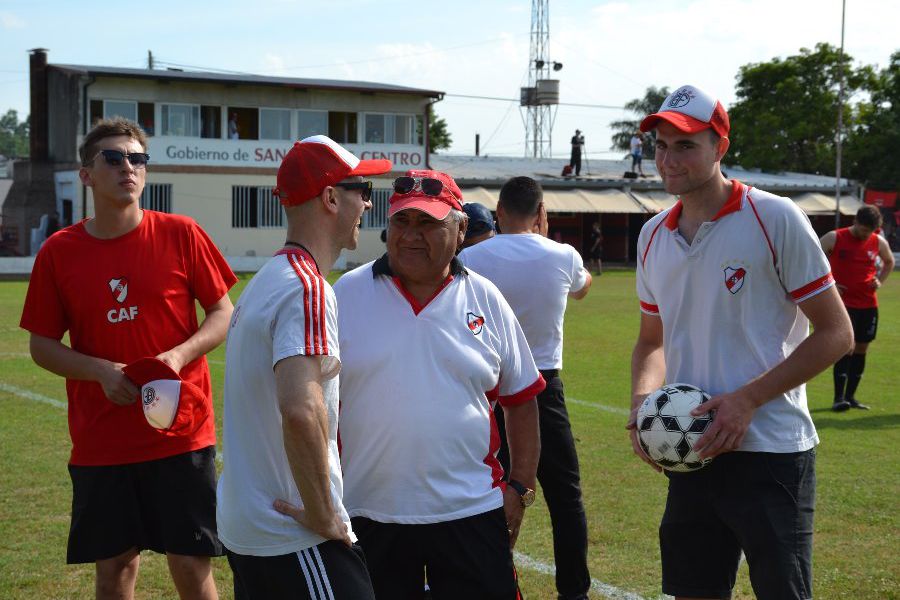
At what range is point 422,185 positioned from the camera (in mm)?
3908

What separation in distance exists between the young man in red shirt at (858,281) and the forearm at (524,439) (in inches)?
325

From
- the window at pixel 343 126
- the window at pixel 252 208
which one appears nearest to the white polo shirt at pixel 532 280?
the window at pixel 252 208

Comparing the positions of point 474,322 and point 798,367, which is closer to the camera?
point 798,367

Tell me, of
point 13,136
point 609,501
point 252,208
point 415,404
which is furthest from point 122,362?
point 13,136

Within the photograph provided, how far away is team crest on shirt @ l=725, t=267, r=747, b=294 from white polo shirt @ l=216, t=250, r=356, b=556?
1.58 meters

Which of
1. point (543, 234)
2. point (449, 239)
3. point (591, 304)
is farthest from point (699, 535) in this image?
point (591, 304)

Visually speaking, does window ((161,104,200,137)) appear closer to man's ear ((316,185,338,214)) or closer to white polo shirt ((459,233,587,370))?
white polo shirt ((459,233,587,370))

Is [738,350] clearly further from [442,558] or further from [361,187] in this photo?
[361,187]

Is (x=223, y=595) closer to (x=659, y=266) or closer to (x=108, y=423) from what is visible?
(x=108, y=423)

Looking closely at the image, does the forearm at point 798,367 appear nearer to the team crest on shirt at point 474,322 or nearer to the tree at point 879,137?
the team crest on shirt at point 474,322

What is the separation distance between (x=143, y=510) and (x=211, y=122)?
1764 inches

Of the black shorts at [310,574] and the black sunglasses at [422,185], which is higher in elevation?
the black sunglasses at [422,185]

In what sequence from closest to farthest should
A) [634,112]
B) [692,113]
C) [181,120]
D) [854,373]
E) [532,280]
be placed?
[692,113], [532,280], [854,373], [181,120], [634,112]

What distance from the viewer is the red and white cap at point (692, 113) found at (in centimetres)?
393
